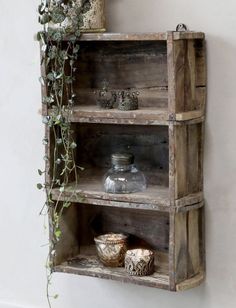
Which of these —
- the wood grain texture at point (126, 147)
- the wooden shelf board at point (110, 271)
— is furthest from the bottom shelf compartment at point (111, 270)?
the wood grain texture at point (126, 147)

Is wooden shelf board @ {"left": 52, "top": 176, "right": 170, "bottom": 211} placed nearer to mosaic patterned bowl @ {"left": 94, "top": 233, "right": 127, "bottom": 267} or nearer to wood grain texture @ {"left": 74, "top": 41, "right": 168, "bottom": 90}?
mosaic patterned bowl @ {"left": 94, "top": 233, "right": 127, "bottom": 267}

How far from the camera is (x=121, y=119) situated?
1.73 metres

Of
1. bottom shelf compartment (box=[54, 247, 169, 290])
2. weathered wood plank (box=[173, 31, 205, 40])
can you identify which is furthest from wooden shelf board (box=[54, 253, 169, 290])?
weathered wood plank (box=[173, 31, 205, 40])

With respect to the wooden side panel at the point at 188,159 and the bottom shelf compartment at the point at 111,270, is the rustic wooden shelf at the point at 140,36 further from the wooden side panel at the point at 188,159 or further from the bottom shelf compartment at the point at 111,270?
the bottom shelf compartment at the point at 111,270

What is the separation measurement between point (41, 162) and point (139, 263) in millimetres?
498

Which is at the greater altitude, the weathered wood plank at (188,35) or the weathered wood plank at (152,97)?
the weathered wood plank at (188,35)

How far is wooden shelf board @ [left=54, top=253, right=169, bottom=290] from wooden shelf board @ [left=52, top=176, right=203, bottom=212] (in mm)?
188

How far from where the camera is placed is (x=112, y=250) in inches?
72.1

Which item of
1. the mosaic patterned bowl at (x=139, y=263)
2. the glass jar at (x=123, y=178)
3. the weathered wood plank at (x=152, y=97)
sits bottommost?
the mosaic patterned bowl at (x=139, y=263)

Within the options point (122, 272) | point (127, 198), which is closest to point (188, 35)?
point (127, 198)

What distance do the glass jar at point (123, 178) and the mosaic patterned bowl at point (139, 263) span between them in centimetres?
17

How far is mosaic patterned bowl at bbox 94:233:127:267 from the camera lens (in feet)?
6.01

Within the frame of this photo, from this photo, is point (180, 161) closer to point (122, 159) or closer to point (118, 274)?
point (122, 159)

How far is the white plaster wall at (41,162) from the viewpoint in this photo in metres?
1.76
